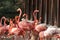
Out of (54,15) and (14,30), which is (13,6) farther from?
(14,30)

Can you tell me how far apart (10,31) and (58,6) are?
4.12 ft

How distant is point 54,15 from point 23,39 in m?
1.29

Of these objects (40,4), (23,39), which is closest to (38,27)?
(23,39)

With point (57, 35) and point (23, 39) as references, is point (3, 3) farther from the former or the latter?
point (57, 35)

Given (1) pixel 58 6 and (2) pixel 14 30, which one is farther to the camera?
(1) pixel 58 6

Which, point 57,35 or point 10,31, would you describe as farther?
point 10,31

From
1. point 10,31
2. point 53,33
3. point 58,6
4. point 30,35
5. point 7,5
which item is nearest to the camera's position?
point 53,33

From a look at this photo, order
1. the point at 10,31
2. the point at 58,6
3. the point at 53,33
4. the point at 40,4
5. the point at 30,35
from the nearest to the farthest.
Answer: the point at 53,33
the point at 30,35
the point at 10,31
the point at 58,6
the point at 40,4

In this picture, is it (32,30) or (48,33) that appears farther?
(32,30)

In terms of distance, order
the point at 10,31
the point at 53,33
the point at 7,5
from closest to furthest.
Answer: the point at 53,33 → the point at 10,31 → the point at 7,5

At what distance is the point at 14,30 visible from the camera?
1789mm

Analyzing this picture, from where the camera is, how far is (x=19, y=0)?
13.4 feet

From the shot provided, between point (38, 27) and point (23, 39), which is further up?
point (38, 27)

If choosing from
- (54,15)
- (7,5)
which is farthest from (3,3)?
(54,15)
